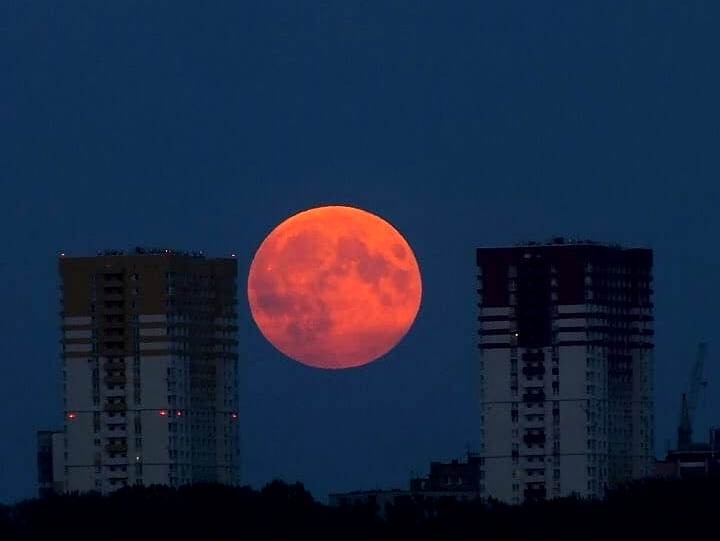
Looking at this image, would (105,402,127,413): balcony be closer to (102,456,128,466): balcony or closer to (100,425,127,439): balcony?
(100,425,127,439): balcony

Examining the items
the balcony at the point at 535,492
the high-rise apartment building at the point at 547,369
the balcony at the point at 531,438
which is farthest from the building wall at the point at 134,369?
the balcony at the point at 535,492

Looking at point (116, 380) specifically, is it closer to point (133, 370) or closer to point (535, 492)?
point (133, 370)

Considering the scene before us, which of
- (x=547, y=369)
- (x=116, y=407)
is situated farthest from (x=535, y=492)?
(x=116, y=407)

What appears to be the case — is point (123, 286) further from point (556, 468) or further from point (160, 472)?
point (556, 468)

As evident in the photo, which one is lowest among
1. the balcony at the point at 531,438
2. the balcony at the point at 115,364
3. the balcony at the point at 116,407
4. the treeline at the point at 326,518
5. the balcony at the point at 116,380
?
the treeline at the point at 326,518

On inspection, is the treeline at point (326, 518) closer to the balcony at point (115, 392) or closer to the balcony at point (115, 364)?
the balcony at point (115, 392)
